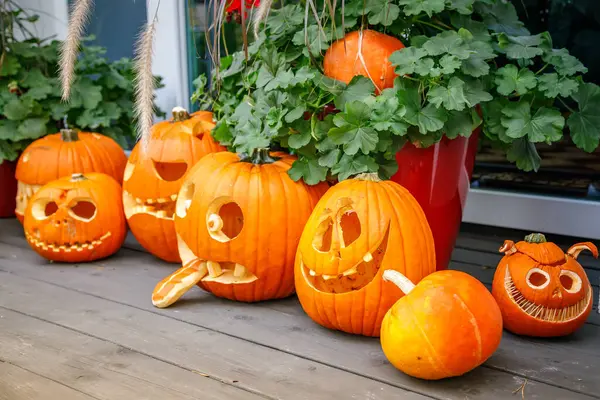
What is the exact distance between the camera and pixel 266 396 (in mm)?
1352

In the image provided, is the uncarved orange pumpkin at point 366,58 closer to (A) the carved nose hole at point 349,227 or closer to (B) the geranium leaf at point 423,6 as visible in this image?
(B) the geranium leaf at point 423,6

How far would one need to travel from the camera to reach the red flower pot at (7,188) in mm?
2809

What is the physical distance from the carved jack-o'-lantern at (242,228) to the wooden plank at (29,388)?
0.46m

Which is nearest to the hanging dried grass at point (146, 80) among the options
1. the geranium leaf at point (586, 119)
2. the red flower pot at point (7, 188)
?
the geranium leaf at point (586, 119)

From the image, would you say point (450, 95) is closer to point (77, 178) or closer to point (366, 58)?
point (366, 58)

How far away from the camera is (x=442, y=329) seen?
1.34 meters

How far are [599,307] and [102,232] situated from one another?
1576 mm

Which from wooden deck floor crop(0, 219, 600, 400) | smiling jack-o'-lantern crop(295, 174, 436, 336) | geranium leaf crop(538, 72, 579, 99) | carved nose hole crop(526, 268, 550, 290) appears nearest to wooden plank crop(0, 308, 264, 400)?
wooden deck floor crop(0, 219, 600, 400)

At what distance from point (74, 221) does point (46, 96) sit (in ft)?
2.52

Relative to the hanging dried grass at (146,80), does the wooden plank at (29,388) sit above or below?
below

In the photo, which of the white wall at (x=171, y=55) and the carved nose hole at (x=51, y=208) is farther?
the white wall at (x=171, y=55)

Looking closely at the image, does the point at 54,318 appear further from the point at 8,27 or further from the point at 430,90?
the point at 8,27

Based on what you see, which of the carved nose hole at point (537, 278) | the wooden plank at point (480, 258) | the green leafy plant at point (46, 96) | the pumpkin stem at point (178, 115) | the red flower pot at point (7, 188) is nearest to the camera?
the carved nose hole at point (537, 278)

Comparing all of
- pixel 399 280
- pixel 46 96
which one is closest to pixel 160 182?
pixel 46 96
